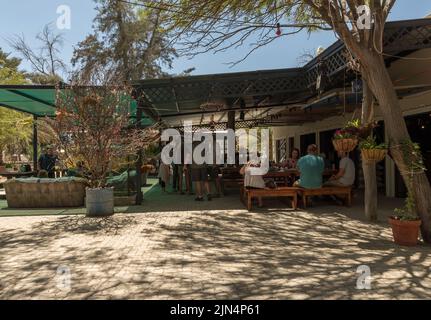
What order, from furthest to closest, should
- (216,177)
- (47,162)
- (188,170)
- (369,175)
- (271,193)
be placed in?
(47,162)
(188,170)
(216,177)
(271,193)
(369,175)

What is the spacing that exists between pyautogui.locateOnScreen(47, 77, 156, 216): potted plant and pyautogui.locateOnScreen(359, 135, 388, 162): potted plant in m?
4.95

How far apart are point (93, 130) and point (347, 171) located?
5862mm

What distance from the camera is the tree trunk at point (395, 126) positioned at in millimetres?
5344

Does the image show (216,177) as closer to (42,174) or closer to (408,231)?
(42,174)

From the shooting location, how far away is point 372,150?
5.93 metres

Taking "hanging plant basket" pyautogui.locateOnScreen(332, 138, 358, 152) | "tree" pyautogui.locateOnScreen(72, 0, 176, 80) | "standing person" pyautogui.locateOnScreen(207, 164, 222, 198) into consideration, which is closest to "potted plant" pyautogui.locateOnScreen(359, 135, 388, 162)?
"hanging plant basket" pyautogui.locateOnScreen(332, 138, 358, 152)

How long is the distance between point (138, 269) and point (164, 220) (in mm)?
3109

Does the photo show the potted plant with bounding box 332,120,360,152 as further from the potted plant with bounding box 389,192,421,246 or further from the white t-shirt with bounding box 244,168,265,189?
the white t-shirt with bounding box 244,168,265,189

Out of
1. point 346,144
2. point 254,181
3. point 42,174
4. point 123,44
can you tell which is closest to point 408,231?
point 346,144

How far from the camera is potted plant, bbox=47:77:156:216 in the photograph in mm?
7586
